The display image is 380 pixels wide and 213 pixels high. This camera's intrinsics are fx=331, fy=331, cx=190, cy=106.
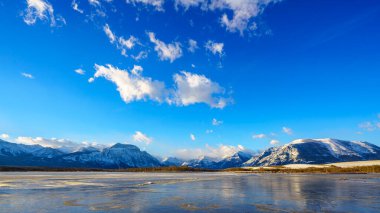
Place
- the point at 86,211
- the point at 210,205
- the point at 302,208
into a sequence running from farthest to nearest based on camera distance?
the point at 210,205
the point at 302,208
the point at 86,211

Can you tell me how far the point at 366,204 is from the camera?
2183cm

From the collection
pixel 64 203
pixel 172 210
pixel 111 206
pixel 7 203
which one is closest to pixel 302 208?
pixel 172 210

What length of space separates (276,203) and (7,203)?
1736 centimetres

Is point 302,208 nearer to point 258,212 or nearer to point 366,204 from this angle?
point 258,212

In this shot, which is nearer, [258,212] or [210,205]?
[258,212]

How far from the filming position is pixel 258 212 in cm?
1814

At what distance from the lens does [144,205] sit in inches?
814

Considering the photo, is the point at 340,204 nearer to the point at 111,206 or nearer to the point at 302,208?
the point at 302,208

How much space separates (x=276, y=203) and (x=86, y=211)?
1215 cm

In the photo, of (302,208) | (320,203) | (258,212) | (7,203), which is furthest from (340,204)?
(7,203)

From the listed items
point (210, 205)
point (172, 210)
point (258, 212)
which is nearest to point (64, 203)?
point (172, 210)

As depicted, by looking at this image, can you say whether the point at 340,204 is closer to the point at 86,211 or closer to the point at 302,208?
the point at 302,208

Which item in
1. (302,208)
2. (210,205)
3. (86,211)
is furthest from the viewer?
(210,205)

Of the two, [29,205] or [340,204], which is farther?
[340,204]
